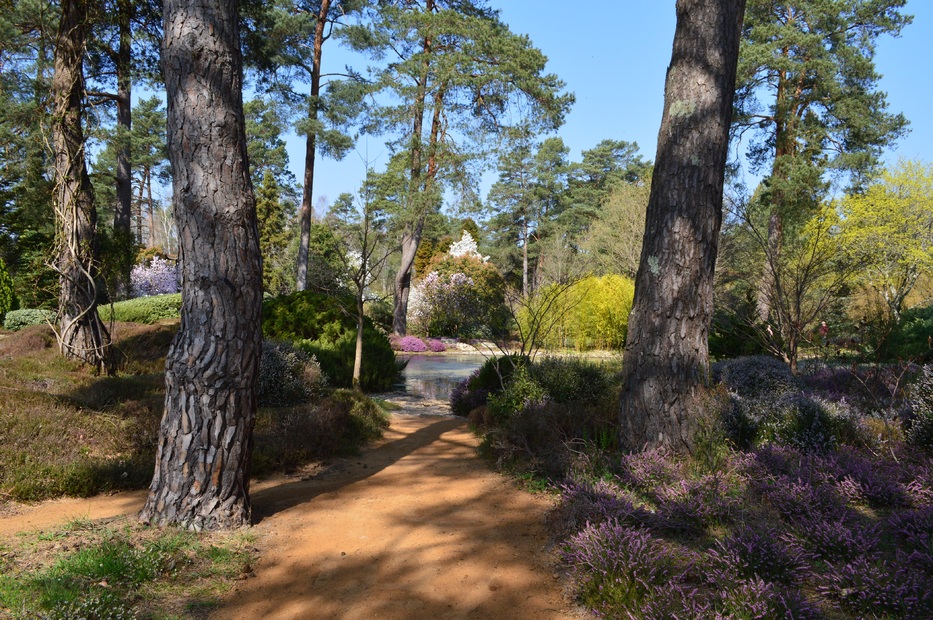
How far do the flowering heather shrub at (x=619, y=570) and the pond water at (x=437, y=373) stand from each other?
26.4ft

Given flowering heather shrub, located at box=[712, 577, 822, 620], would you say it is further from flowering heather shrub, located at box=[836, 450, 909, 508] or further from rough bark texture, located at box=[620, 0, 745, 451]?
rough bark texture, located at box=[620, 0, 745, 451]

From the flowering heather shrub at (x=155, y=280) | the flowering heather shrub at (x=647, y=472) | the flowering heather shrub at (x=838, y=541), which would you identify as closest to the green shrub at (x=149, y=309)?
the flowering heather shrub at (x=155, y=280)

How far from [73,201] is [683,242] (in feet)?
25.2

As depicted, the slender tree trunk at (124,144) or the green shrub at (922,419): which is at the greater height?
the slender tree trunk at (124,144)

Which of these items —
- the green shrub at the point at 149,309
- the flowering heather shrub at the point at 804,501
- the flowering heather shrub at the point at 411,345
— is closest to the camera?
the flowering heather shrub at the point at 804,501

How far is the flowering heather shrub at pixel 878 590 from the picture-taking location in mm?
2254

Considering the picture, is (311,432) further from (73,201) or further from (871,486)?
(73,201)

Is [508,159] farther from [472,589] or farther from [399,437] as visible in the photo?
[472,589]

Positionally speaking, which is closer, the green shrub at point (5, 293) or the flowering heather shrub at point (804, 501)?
the flowering heather shrub at point (804, 501)

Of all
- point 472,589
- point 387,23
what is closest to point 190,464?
point 472,589

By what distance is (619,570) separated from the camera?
261cm

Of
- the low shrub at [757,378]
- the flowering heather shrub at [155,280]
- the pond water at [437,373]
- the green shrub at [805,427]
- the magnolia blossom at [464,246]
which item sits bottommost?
the pond water at [437,373]

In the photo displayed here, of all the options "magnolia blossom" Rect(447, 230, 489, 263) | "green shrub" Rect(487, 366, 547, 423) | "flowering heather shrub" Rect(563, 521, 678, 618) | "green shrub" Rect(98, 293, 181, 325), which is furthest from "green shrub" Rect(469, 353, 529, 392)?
"magnolia blossom" Rect(447, 230, 489, 263)

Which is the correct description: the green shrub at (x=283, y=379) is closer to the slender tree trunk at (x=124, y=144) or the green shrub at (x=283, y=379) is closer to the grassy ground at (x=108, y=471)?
the grassy ground at (x=108, y=471)
